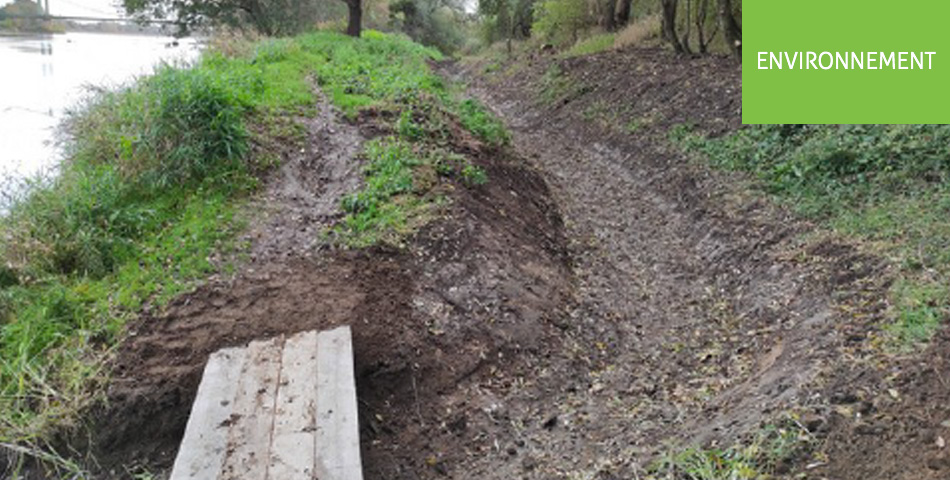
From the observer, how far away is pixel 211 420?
2855 millimetres

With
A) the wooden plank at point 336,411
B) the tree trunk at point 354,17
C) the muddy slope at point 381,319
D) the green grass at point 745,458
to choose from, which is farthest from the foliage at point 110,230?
the tree trunk at point 354,17

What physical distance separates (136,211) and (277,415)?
2823mm

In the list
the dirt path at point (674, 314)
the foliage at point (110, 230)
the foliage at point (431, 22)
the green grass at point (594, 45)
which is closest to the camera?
the dirt path at point (674, 314)

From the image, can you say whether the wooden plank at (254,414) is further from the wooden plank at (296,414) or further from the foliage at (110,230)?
the foliage at (110,230)

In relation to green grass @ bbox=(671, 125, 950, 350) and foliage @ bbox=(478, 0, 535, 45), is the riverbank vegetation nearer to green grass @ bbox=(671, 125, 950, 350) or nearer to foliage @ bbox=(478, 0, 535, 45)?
green grass @ bbox=(671, 125, 950, 350)

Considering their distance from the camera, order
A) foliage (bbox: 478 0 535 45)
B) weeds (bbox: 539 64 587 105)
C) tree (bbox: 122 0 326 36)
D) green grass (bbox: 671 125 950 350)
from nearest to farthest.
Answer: green grass (bbox: 671 125 950 350) < weeds (bbox: 539 64 587 105) < tree (bbox: 122 0 326 36) < foliage (bbox: 478 0 535 45)

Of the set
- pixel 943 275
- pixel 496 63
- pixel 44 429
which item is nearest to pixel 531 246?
Answer: pixel 943 275

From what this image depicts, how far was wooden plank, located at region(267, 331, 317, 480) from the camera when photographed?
2582 millimetres

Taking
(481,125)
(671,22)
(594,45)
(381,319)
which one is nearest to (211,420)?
(381,319)

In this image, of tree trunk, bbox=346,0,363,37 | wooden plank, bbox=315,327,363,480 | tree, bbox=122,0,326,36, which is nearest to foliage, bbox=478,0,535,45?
tree trunk, bbox=346,0,363,37

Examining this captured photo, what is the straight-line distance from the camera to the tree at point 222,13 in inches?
731

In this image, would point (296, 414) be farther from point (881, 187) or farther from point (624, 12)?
point (624, 12)

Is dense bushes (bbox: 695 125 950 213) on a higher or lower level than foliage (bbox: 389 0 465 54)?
lower

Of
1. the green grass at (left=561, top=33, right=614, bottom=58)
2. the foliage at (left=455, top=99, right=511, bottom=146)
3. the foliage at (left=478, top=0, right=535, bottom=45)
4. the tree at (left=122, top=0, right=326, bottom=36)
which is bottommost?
the foliage at (left=455, top=99, right=511, bottom=146)
